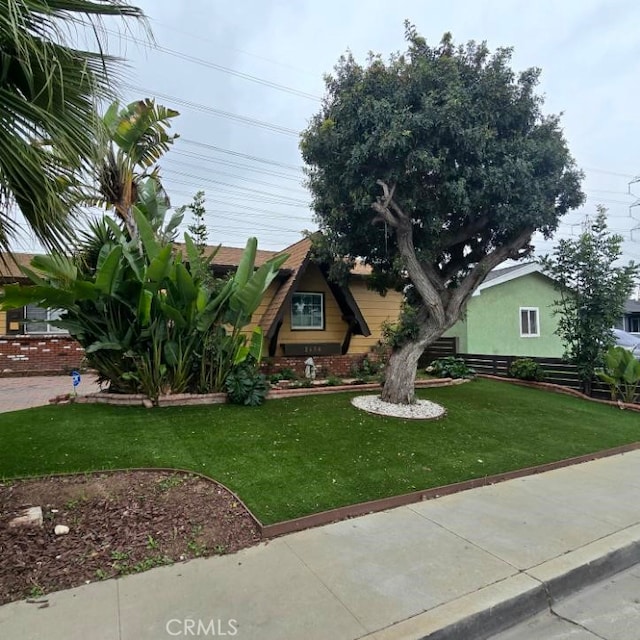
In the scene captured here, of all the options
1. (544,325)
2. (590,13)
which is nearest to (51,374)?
(590,13)

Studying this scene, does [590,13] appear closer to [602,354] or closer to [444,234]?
[444,234]

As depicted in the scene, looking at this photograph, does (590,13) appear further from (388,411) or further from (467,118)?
(388,411)

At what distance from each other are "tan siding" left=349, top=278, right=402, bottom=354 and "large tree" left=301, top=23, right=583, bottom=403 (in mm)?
4356

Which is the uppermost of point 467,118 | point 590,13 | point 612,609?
point 590,13

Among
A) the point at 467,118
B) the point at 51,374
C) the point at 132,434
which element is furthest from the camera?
the point at 51,374

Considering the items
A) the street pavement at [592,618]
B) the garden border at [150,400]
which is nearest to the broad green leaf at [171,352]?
the garden border at [150,400]

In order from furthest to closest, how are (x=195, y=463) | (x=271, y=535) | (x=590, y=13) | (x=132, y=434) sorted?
(x=590, y=13) → (x=132, y=434) → (x=195, y=463) → (x=271, y=535)

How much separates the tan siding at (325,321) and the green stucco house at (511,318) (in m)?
5.05

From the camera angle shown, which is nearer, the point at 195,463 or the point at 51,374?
the point at 195,463

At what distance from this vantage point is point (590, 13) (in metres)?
7.70

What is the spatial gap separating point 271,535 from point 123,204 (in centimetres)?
688

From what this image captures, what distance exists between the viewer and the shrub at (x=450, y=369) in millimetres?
12453

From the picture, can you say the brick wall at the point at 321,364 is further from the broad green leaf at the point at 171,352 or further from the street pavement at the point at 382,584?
the street pavement at the point at 382,584

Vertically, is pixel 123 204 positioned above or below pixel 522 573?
above
